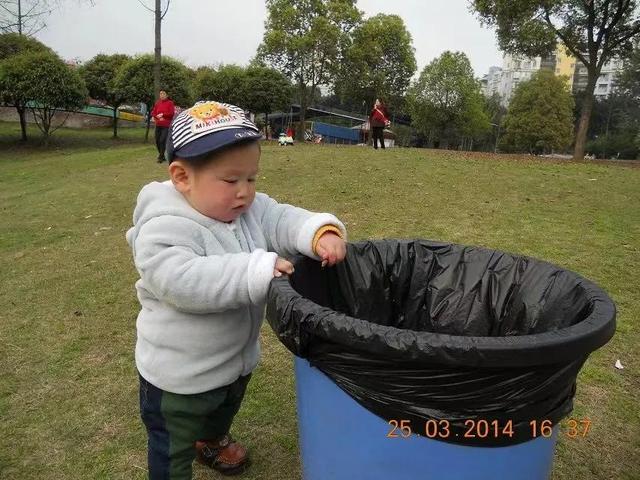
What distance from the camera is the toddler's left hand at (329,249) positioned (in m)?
1.56

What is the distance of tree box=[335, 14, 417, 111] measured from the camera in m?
27.5

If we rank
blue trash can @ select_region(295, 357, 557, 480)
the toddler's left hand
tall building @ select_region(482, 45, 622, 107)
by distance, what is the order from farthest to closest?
tall building @ select_region(482, 45, 622, 107) → the toddler's left hand → blue trash can @ select_region(295, 357, 557, 480)

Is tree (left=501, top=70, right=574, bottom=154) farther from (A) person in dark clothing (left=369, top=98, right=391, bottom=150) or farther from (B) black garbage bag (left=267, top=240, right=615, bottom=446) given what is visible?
(B) black garbage bag (left=267, top=240, right=615, bottom=446)

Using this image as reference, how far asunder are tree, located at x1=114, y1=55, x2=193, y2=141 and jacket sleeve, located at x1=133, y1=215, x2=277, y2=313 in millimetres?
18594

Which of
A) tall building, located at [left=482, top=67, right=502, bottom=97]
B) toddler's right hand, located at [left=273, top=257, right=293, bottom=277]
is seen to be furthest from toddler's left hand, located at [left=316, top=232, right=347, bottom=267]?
tall building, located at [left=482, top=67, right=502, bottom=97]

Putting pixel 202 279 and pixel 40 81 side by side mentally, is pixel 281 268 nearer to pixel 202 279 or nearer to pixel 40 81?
pixel 202 279

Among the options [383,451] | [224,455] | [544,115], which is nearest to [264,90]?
[224,455]

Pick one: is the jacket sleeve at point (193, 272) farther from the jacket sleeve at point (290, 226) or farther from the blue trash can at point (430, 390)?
the jacket sleeve at point (290, 226)

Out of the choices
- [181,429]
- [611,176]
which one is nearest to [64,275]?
[181,429]

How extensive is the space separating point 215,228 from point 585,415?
6.43 ft

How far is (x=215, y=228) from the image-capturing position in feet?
4.76

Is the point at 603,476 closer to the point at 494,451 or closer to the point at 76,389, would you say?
the point at 494,451

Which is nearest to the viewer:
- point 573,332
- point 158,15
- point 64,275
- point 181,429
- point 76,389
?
point 573,332

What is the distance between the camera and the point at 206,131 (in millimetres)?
1353
